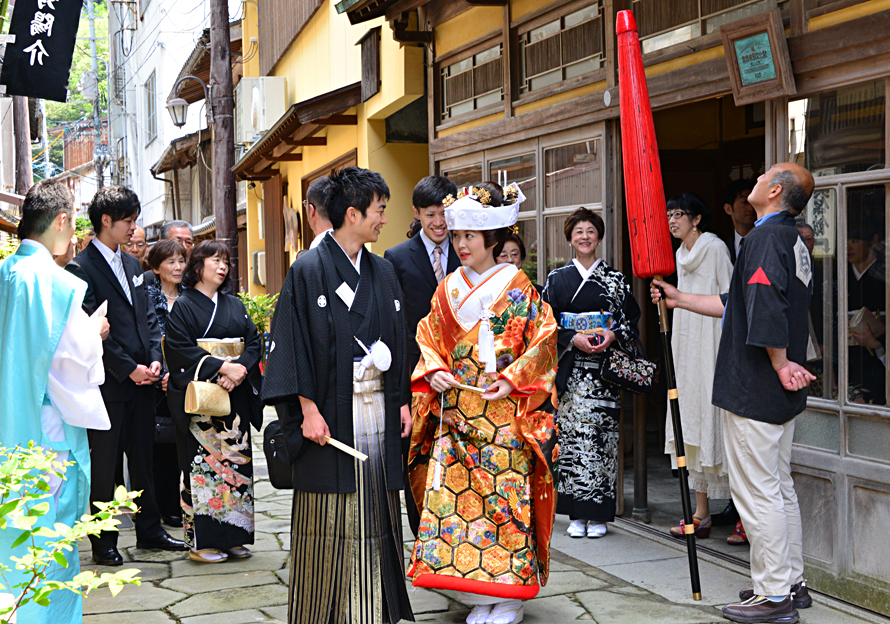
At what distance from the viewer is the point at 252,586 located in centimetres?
514

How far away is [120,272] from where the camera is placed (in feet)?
19.1

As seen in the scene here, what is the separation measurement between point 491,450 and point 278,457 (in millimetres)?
Result: 1047

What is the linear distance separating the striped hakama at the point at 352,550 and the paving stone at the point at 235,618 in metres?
0.53

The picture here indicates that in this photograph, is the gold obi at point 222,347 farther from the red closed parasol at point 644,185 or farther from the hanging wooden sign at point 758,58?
the hanging wooden sign at point 758,58

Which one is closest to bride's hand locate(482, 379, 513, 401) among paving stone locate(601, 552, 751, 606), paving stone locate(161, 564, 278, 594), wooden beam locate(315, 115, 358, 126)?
paving stone locate(601, 552, 751, 606)

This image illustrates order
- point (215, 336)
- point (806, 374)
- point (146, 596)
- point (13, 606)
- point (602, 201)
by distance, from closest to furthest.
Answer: point (13, 606)
point (806, 374)
point (146, 596)
point (215, 336)
point (602, 201)

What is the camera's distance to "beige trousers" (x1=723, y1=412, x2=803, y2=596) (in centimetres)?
425

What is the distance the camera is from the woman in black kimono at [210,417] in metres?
5.63

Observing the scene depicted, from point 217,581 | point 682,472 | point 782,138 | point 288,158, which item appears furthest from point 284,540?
point 288,158

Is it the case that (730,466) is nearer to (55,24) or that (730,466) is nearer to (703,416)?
(703,416)

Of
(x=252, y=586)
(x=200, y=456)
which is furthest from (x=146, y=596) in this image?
(x=200, y=456)

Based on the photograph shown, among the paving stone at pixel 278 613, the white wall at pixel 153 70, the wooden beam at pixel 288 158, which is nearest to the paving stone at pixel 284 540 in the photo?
the paving stone at pixel 278 613

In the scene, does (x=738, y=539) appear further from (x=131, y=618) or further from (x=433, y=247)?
(x=131, y=618)

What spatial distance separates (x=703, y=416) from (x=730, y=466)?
1416 mm
